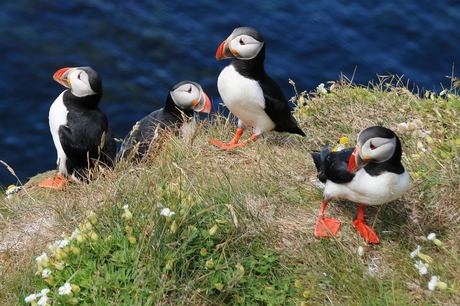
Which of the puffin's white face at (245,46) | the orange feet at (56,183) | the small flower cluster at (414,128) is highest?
the puffin's white face at (245,46)

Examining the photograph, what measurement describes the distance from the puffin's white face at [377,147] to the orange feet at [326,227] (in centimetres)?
48

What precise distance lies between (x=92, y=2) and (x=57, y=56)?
1308 millimetres

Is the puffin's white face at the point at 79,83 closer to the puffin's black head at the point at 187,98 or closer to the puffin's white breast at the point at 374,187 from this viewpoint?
the puffin's black head at the point at 187,98

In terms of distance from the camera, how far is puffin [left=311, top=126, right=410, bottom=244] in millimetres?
3732

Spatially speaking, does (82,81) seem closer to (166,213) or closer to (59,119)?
(59,119)

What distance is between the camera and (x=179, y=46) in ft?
32.7

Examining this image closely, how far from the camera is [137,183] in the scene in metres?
Answer: 4.04

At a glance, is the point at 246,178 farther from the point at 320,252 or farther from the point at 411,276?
the point at 411,276

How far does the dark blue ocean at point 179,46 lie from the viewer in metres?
8.92

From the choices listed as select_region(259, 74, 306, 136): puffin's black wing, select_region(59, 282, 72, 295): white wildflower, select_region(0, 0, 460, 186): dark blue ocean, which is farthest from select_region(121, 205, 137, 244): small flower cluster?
select_region(0, 0, 460, 186): dark blue ocean

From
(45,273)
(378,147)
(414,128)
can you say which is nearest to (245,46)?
(414,128)

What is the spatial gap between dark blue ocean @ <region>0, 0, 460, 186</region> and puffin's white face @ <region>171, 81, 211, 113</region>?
249 cm

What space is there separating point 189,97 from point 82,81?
3.49 ft

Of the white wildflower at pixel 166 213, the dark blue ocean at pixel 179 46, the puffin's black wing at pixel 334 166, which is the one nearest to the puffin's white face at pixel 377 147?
the puffin's black wing at pixel 334 166
